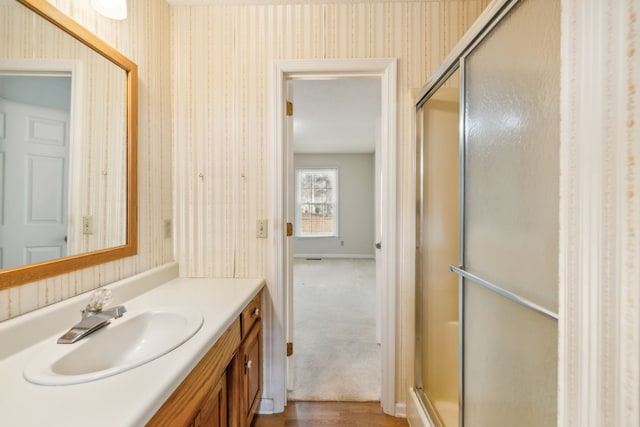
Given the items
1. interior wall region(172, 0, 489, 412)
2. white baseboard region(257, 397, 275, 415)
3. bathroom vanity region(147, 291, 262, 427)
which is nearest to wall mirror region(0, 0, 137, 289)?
interior wall region(172, 0, 489, 412)

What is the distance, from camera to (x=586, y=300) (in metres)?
0.36

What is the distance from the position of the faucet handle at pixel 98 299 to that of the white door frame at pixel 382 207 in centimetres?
81

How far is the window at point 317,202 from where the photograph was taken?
6234 millimetres

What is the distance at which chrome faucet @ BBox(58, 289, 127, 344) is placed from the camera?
83 centimetres

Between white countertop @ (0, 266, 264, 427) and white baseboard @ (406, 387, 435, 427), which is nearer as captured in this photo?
white countertop @ (0, 266, 264, 427)

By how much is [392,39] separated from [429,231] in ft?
3.85

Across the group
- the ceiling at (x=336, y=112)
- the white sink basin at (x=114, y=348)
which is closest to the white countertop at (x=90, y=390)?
the white sink basin at (x=114, y=348)

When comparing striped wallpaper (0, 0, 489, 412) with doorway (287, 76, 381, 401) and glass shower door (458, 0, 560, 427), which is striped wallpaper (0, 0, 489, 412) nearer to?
doorway (287, 76, 381, 401)

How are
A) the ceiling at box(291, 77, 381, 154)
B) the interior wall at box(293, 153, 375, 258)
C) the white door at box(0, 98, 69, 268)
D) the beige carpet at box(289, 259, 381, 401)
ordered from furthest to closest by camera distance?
the interior wall at box(293, 153, 375, 258) < the ceiling at box(291, 77, 381, 154) < the beige carpet at box(289, 259, 381, 401) < the white door at box(0, 98, 69, 268)

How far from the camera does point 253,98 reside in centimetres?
158

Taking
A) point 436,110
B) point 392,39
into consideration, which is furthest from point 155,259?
point 392,39

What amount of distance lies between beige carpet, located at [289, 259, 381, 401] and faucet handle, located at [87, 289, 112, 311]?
1290 mm

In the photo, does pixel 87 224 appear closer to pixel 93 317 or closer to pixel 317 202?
pixel 93 317

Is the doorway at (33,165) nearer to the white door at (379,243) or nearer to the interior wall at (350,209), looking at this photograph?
the white door at (379,243)
